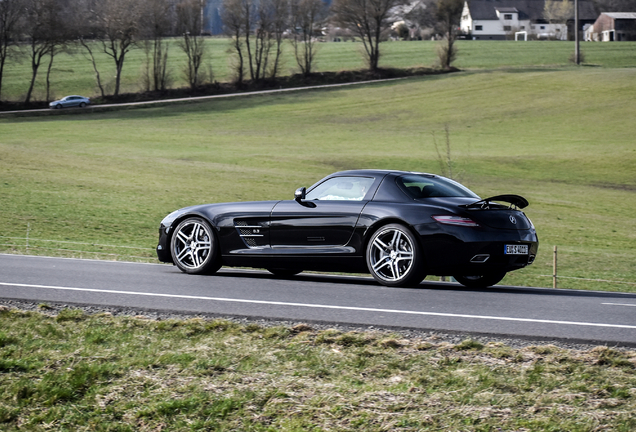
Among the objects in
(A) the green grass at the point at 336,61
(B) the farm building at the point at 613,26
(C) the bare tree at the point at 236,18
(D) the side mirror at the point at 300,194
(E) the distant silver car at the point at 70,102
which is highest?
(B) the farm building at the point at 613,26

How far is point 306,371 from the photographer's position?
16.7ft

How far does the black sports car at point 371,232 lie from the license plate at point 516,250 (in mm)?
11

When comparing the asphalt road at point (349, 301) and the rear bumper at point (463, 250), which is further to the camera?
the rear bumper at point (463, 250)

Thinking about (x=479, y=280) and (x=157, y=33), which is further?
(x=157, y=33)

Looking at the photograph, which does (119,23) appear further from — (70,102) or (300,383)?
(300,383)

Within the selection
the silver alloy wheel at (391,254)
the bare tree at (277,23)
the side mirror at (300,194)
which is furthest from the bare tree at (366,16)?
the silver alloy wheel at (391,254)

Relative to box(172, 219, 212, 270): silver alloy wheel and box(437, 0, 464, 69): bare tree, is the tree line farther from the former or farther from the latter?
box(172, 219, 212, 270): silver alloy wheel

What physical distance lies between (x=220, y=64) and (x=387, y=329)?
93070mm

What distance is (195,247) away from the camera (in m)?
10.7

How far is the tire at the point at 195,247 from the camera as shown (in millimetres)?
10484

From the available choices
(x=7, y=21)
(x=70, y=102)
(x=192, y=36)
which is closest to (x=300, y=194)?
(x=70, y=102)

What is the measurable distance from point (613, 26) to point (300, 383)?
152 meters

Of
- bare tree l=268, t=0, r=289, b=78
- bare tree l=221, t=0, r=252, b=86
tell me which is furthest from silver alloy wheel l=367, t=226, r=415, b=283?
bare tree l=221, t=0, r=252, b=86

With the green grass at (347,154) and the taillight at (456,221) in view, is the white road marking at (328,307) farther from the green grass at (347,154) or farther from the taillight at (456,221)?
the green grass at (347,154)
